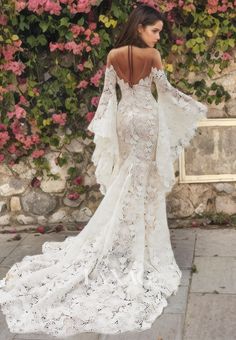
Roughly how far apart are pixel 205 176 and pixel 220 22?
141 centimetres

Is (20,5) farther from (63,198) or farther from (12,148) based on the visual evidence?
(63,198)

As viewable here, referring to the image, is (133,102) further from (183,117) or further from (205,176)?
(205,176)

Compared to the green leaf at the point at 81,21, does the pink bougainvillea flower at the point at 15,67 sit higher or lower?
lower

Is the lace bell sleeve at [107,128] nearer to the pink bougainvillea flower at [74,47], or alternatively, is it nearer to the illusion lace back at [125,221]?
the illusion lace back at [125,221]

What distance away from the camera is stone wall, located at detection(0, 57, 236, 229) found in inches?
210

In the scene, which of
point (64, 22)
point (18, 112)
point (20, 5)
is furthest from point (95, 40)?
point (18, 112)

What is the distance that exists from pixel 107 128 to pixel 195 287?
1.31 metres

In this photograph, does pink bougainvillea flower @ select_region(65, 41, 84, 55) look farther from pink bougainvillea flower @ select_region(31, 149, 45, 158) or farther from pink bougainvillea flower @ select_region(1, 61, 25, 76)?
pink bougainvillea flower @ select_region(31, 149, 45, 158)

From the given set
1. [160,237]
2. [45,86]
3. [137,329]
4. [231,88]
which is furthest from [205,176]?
[137,329]

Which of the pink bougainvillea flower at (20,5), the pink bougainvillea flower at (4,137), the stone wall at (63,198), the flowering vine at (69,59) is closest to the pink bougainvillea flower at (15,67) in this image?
the flowering vine at (69,59)

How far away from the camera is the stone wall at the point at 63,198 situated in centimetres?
533

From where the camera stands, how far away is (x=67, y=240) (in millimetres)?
4801

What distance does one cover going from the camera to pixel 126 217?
4148mm

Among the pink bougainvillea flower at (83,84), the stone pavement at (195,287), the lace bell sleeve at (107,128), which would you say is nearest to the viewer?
the stone pavement at (195,287)
